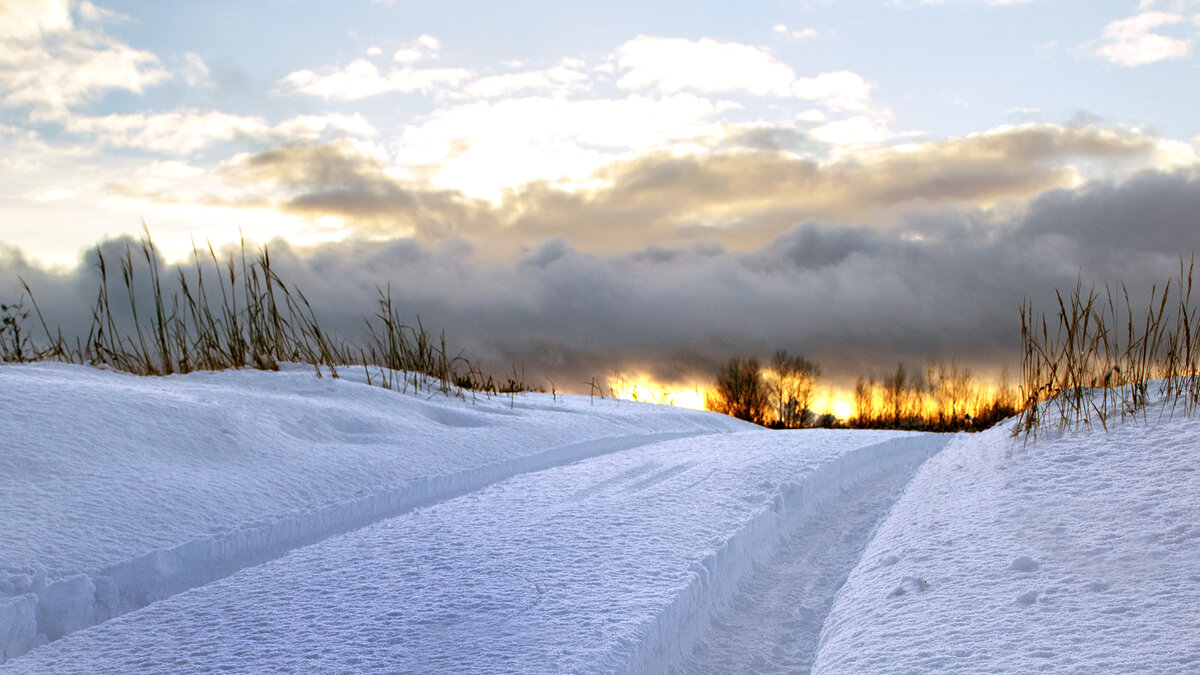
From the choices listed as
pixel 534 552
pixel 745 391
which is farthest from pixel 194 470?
pixel 745 391

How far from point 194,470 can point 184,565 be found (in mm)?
611

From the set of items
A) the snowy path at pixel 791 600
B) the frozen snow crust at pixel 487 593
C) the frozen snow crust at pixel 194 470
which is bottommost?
the snowy path at pixel 791 600

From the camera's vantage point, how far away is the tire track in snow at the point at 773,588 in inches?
87.7

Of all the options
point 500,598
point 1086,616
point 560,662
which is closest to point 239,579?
point 500,598

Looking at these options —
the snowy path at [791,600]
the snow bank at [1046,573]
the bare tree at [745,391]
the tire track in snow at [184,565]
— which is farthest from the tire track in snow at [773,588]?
the bare tree at [745,391]

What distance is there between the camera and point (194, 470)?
303cm

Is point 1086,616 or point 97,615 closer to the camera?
point 1086,616

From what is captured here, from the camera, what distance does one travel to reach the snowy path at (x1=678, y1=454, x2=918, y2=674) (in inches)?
89.6

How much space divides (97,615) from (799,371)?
19567 mm

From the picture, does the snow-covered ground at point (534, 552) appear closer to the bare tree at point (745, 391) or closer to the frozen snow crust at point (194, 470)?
the frozen snow crust at point (194, 470)

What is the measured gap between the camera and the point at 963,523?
2879 millimetres

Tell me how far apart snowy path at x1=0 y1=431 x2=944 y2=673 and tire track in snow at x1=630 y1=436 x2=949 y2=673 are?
1 cm

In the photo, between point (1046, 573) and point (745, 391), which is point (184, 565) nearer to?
point (1046, 573)

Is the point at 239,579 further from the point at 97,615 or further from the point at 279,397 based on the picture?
the point at 279,397
